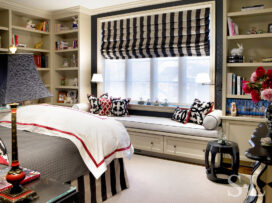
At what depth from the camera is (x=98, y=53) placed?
5281 millimetres

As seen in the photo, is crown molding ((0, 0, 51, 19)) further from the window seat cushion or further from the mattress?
the mattress

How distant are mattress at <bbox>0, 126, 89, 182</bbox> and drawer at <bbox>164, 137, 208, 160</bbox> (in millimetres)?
1843

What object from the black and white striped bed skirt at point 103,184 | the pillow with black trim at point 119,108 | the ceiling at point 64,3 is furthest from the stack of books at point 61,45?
the black and white striped bed skirt at point 103,184

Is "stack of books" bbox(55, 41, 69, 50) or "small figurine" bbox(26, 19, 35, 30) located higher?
"small figurine" bbox(26, 19, 35, 30)

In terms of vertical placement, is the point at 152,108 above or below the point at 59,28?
below

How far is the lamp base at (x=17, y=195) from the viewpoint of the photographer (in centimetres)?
111

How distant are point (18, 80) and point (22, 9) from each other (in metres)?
4.49

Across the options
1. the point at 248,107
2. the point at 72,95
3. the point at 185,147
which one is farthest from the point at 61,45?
the point at 248,107

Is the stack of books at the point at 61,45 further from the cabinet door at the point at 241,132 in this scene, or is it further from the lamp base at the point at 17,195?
the lamp base at the point at 17,195

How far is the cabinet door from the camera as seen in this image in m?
3.41

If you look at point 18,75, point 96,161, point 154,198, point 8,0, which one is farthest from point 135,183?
point 8,0

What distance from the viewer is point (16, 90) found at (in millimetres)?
1041

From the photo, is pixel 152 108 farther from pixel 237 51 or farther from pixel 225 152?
pixel 225 152

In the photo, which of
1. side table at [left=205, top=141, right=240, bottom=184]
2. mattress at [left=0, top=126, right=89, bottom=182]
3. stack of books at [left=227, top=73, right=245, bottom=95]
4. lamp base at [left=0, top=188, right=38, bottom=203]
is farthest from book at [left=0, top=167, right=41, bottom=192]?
stack of books at [left=227, top=73, right=245, bottom=95]
